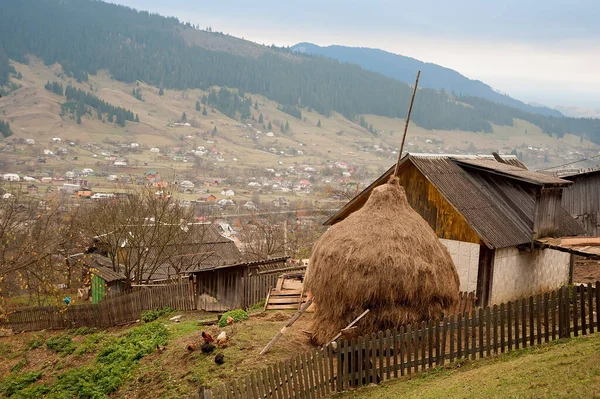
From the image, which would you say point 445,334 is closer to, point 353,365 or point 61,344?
point 353,365

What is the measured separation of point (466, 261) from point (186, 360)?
8.72 meters

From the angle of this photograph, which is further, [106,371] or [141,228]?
[141,228]

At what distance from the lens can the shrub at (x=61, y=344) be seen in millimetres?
21688

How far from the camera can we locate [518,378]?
9.80 meters

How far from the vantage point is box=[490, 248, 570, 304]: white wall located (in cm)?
1708

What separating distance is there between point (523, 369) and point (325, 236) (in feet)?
20.3

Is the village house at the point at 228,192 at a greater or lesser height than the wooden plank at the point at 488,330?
lesser

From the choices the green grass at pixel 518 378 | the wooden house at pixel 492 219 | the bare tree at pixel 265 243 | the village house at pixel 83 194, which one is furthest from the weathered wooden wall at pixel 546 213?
the village house at pixel 83 194

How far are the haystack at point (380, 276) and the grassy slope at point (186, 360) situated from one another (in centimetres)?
156

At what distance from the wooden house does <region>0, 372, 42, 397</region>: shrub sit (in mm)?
13132

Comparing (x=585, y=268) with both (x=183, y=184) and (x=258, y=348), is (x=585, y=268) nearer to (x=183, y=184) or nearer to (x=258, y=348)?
(x=258, y=348)

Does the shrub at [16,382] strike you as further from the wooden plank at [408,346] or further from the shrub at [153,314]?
the wooden plank at [408,346]

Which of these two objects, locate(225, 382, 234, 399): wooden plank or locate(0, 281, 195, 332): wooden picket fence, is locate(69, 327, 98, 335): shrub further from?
locate(225, 382, 234, 399): wooden plank

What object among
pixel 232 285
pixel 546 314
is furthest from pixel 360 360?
pixel 232 285
